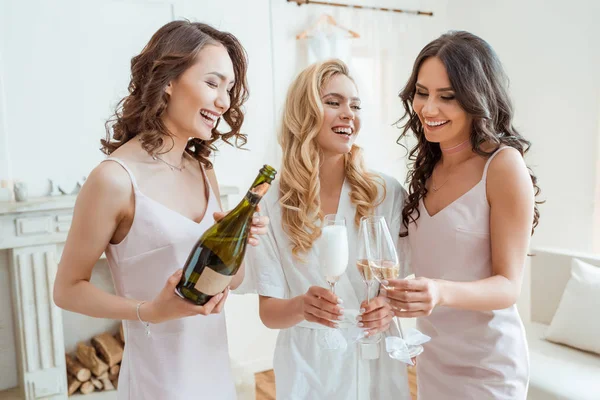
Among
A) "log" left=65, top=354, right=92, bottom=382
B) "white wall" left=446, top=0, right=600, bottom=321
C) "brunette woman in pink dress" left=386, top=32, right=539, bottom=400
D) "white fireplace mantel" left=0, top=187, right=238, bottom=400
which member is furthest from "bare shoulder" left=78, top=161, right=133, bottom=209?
"white wall" left=446, top=0, right=600, bottom=321

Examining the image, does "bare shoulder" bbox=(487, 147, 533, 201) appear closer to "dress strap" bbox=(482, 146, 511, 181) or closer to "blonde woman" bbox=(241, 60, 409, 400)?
"dress strap" bbox=(482, 146, 511, 181)

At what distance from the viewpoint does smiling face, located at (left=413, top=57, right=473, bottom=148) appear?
156cm

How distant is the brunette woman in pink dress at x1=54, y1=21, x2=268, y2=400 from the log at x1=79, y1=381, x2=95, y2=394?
230 centimetres

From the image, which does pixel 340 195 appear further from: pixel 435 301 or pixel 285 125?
pixel 435 301

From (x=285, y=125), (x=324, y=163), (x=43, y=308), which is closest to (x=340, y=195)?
(x=324, y=163)

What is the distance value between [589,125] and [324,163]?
2608 mm

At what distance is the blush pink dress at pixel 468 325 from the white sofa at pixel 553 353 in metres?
1.20

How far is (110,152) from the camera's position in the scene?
1.51 metres

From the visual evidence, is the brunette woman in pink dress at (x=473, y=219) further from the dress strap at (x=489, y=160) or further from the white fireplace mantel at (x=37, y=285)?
the white fireplace mantel at (x=37, y=285)

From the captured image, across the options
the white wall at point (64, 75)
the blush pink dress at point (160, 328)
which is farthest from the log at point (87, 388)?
the blush pink dress at point (160, 328)

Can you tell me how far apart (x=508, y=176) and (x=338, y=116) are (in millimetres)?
581

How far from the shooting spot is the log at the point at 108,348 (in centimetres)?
345

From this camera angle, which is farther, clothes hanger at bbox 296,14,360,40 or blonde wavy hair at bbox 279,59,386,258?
clothes hanger at bbox 296,14,360,40

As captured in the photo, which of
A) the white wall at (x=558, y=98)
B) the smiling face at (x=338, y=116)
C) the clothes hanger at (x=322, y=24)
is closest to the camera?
the smiling face at (x=338, y=116)
